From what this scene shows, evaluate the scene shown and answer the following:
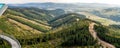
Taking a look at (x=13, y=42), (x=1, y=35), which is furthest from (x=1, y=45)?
(x=13, y=42)

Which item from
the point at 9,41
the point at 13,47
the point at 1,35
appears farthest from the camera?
the point at 1,35

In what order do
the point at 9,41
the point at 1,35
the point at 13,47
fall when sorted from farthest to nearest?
the point at 1,35, the point at 9,41, the point at 13,47

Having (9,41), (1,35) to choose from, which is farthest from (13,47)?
(1,35)

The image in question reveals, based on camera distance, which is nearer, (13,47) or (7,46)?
(13,47)

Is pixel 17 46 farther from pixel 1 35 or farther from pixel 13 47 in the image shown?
pixel 1 35

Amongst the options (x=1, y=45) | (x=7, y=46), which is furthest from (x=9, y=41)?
(x=1, y=45)

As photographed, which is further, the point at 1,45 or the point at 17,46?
the point at 1,45

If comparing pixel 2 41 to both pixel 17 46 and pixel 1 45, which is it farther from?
pixel 17 46
